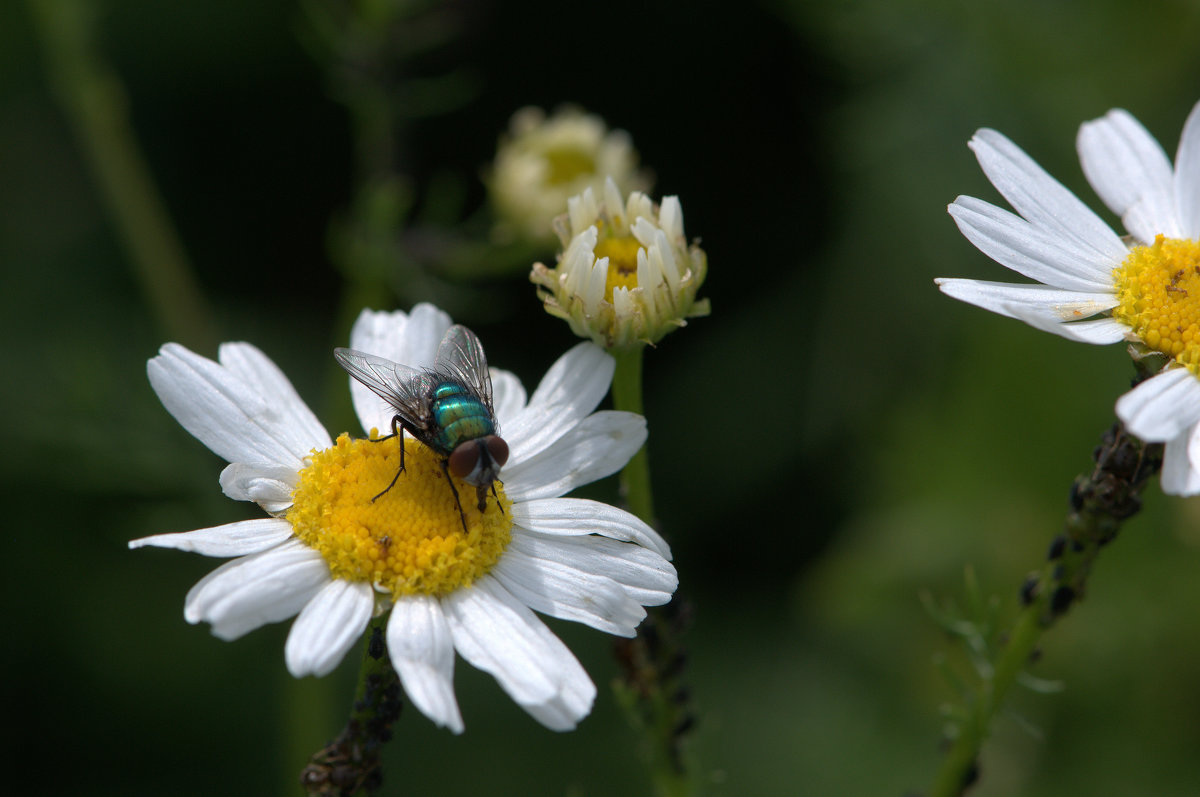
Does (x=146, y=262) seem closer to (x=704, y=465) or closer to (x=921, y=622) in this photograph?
(x=704, y=465)

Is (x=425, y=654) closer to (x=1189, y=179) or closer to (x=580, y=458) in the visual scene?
(x=580, y=458)

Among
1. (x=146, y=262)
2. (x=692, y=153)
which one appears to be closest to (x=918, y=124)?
(x=692, y=153)

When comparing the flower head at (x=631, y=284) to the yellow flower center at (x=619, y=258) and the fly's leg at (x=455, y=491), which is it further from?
the fly's leg at (x=455, y=491)

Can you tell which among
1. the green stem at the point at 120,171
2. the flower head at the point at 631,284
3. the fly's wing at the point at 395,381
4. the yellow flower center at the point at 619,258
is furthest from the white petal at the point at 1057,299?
the green stem at the point at 120,171

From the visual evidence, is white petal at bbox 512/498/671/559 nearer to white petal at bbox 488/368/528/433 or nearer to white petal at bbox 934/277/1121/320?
white petal at bbox 488/368/528/433

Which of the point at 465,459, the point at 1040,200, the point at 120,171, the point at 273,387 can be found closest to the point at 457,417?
the point at 465,459
